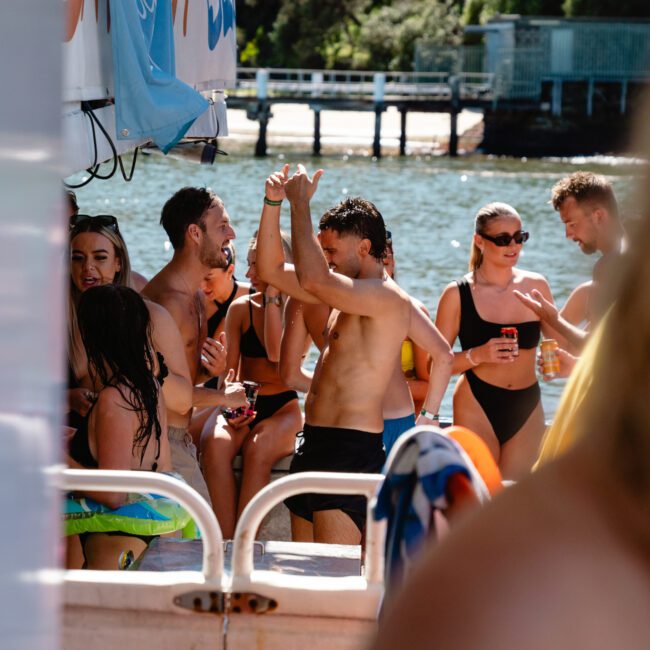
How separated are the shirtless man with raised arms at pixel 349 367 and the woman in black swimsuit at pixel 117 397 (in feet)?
2.97

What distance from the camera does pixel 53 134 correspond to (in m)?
0.91

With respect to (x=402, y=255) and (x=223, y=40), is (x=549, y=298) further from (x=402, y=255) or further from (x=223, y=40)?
(x=402, y=255)

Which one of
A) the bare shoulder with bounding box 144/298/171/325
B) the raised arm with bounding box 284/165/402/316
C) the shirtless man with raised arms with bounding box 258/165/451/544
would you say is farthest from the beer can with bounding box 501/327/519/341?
the bare shoulder with bounding box 144/298/171/325

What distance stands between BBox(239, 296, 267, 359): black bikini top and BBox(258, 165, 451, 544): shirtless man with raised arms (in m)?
0.72

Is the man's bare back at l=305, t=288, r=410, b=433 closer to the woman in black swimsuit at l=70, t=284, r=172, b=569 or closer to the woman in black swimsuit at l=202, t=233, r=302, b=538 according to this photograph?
the woman in black swimsuit at l=202, t=233, r=302, b=538

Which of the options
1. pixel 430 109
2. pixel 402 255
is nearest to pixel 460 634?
pixel 402 255

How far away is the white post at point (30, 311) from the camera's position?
0.85m

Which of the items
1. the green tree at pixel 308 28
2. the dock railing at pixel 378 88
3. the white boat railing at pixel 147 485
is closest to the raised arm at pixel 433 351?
the white boat railing at pixel 147 485

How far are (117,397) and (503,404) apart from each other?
225cm

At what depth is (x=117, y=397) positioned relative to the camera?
3.91 m

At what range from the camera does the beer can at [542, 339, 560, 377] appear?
482 centimetres

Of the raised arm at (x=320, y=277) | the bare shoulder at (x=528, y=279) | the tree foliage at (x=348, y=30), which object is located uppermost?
the tree foliage at (x=348, y=30)

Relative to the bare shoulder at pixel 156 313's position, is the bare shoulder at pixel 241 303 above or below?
below

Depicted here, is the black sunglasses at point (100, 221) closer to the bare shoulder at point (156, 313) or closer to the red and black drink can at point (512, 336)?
the bare shoulder at point (156, 313)
